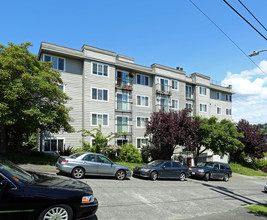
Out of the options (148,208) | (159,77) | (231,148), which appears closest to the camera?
(148,208)

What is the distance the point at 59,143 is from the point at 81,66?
8480 mm

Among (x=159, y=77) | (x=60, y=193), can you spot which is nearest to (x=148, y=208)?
(x=60, y=193)

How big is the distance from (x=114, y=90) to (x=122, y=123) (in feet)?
13.3

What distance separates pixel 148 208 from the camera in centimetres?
745

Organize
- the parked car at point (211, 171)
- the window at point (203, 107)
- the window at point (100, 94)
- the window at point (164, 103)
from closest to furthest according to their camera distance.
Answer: the parked car at point (211, 171), the window at point (100, 94), the window at point (164, 103), the window at point (203, 107)

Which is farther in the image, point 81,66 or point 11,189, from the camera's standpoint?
point 81,66

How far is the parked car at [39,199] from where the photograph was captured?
4.11 metres

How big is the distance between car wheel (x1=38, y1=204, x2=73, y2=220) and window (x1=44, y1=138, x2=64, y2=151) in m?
16.7

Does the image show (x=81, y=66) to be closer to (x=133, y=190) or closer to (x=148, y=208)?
(x=133, y=190)

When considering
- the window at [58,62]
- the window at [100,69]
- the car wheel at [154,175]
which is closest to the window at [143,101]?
the window at [100,69]

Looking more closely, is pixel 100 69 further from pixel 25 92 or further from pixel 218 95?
pixel 218 95

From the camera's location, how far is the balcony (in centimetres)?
2795

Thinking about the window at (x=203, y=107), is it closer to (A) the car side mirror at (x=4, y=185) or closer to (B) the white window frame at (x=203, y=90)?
(B) the white window frame at (x=203, y=90)

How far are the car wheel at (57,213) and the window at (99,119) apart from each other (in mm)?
17977
